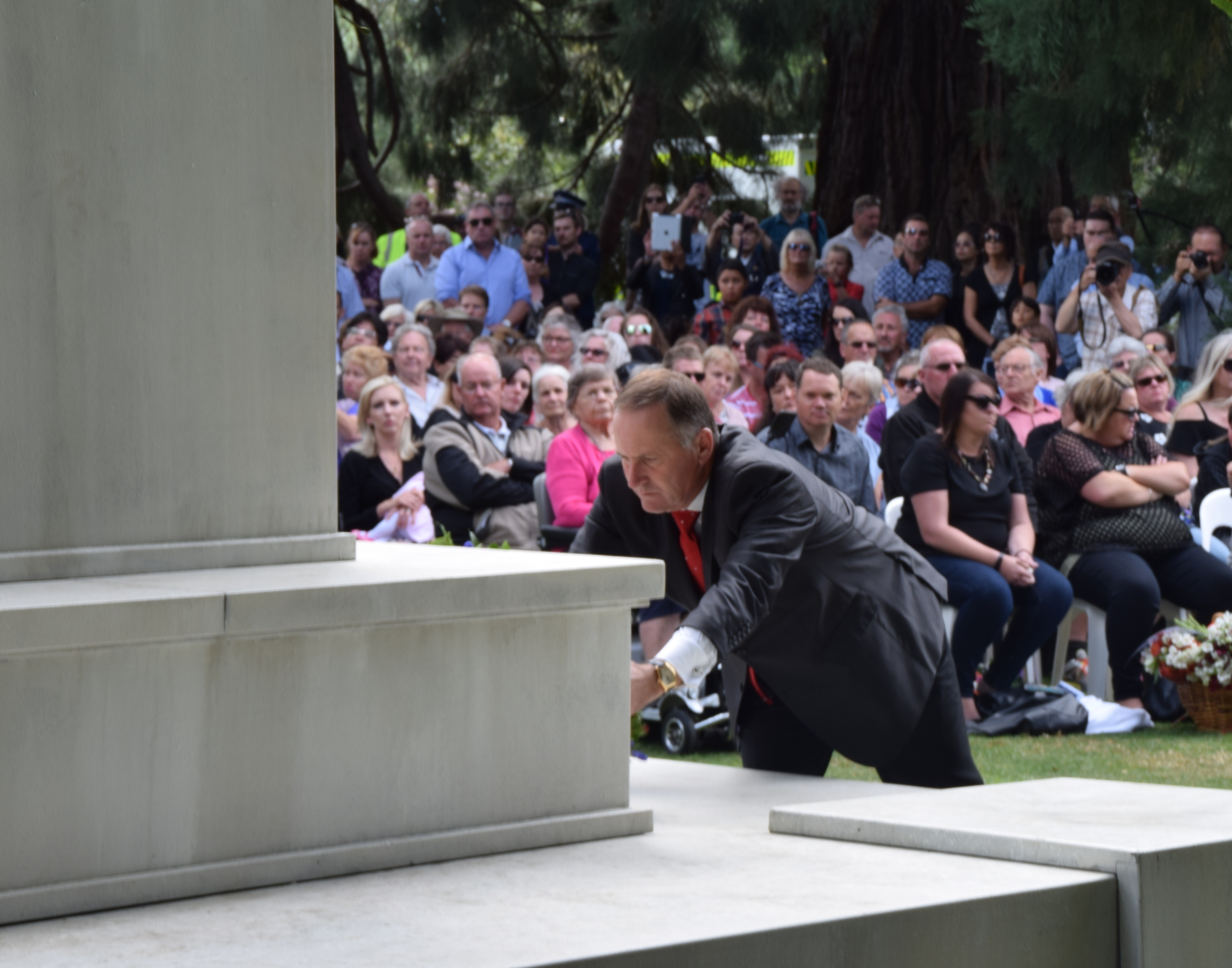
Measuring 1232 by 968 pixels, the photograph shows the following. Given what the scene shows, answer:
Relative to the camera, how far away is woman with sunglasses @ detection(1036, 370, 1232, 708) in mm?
7410

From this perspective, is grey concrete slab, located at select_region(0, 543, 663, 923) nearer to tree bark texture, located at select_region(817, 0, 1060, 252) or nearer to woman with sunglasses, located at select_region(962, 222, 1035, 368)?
woman with sunglasses, located at select_region(962, 222, 1035, 368)

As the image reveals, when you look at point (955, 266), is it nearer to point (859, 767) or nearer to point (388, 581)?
point (859, 767)

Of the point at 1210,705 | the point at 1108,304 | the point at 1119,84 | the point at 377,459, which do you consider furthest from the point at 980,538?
the point at 1108,304

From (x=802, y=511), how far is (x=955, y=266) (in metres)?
8.39

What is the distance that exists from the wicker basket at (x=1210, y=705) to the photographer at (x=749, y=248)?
5086mm

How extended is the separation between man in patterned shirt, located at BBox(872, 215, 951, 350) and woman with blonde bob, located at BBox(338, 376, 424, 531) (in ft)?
13.1

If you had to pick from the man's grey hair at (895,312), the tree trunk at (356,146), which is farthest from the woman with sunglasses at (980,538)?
the tree trunk at (356,146)

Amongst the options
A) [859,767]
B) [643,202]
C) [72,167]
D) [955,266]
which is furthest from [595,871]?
[643,202]

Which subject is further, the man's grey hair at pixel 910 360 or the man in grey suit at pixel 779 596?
the man's grey hair at pixel 910 360

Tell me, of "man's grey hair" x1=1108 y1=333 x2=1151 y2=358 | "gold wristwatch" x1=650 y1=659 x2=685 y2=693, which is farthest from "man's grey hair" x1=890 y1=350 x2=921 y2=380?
"gold wristwatch" x1=650 y1=659 x2=685 y2=693

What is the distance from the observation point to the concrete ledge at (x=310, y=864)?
2.24 m

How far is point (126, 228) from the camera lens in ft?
8.26

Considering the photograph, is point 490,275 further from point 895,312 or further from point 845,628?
point 845,628

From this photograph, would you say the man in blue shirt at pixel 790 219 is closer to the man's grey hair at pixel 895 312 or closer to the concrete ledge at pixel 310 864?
the man's grey hair at pixel 895 312
